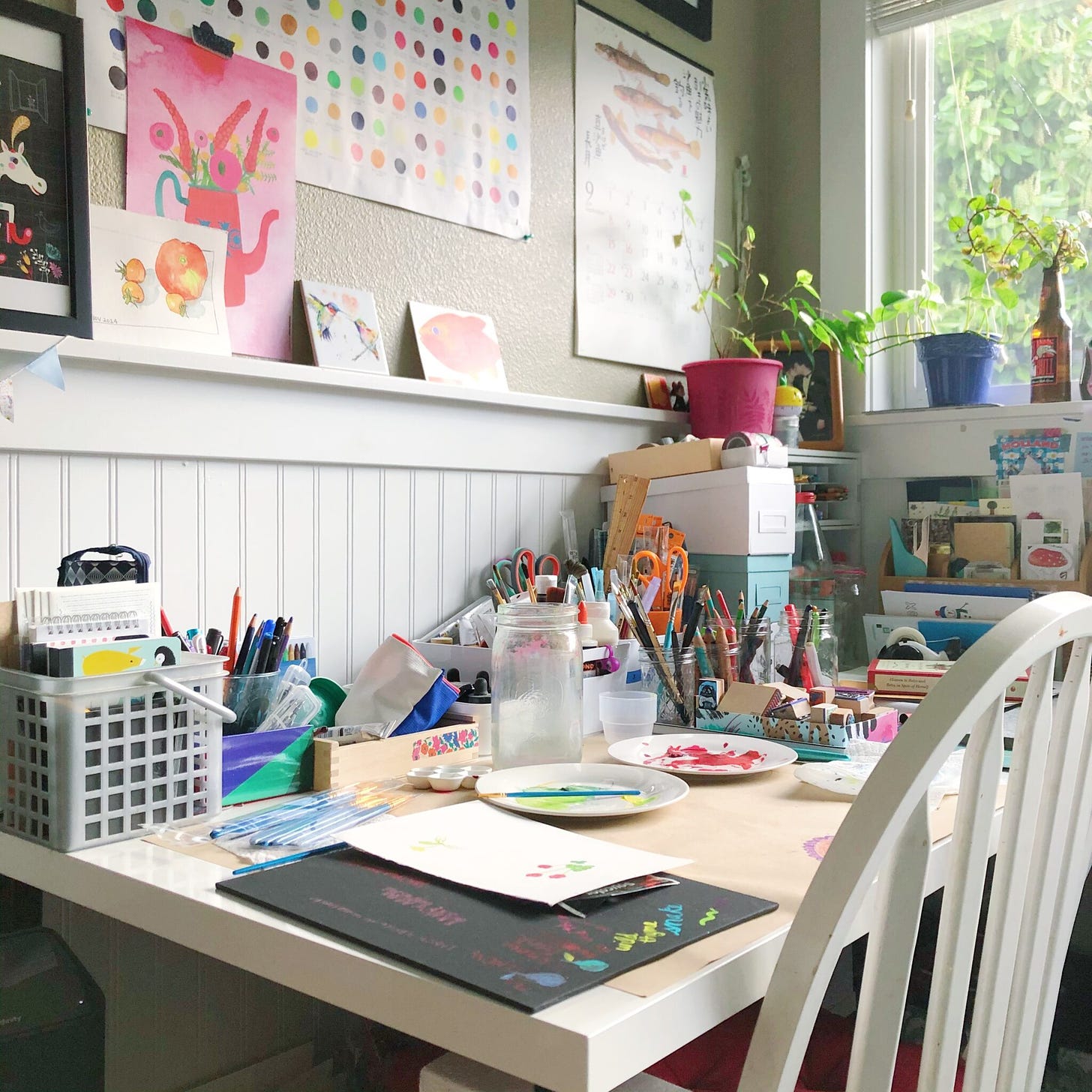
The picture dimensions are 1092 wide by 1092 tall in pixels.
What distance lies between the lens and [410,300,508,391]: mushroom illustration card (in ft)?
4.99

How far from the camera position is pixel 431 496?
1.53 metres

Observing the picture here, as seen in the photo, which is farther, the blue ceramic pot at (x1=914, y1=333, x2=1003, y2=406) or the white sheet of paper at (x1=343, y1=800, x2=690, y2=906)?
the blue ceramic pot at (x1=914, y1=333, x2=1003, y2=406)

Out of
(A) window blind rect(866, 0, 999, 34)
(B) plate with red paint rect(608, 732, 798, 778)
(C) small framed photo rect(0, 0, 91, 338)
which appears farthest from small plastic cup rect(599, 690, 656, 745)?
(A) window blind rect(866, 0, 999, 34)

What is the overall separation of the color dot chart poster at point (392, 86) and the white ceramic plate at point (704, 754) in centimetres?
84

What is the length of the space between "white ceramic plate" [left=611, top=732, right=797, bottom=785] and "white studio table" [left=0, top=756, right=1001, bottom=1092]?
8.1 inches

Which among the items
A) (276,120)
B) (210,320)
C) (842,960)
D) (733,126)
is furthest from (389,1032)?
(733,126)

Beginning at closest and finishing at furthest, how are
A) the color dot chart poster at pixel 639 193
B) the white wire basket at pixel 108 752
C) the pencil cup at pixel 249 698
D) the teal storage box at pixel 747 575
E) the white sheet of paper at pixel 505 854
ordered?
1. the white sheet of paper at pixel 505 854
2. the white wire basket at pixel 108 752
3. the pencil cup at pixel 249 698
4. the teal storage box at pixel 747 575
5. the color dot chart poster at pixel 639 193

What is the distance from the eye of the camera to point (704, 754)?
3.80ft

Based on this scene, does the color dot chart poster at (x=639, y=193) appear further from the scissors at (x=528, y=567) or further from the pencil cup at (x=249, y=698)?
the pencil cup at (x=249, y=698)

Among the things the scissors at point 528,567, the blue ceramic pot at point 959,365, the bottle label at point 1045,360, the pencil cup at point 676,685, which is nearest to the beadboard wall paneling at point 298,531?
the scissors at point 528,567

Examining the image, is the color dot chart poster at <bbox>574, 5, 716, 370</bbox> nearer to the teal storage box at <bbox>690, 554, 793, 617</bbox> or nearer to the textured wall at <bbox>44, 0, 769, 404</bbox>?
the textured wall at <bbox>44, 0, 769, 404</bbox>

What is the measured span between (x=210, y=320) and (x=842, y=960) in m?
1.27

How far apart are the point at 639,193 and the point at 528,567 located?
2.57 feet

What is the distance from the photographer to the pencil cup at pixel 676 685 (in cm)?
132
